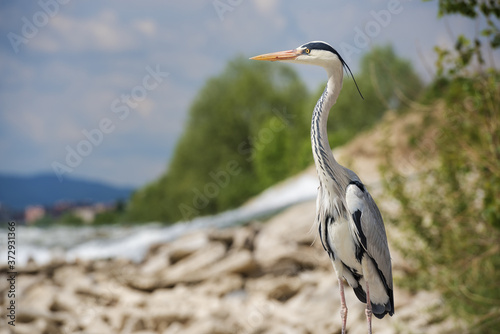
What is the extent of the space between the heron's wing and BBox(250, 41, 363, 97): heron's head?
407 millimetres

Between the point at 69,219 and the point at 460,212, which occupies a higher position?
the point at 460,212

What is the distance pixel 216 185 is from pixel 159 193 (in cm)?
360

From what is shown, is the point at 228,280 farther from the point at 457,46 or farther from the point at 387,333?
the point at 457,46

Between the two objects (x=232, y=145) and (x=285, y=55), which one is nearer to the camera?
(x=285, y=55)

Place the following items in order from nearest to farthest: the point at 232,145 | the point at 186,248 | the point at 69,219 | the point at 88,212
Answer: the point at 186,248
the point at 69,219
the point at 88,212
the point at 232,145

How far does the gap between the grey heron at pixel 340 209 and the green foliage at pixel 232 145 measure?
54.1ft

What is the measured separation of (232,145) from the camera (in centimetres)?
2128

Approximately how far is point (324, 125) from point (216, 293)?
195 inches

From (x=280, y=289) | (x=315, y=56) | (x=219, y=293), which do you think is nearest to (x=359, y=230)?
(x=315, y=56)

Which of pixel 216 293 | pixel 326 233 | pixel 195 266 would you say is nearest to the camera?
pixel 326 233

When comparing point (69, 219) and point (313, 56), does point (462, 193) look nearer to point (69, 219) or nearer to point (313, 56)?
point (313, 56)
